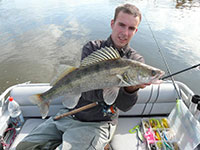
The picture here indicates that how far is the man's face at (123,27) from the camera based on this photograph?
2.59 m

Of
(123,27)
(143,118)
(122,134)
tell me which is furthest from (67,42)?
(122,134)

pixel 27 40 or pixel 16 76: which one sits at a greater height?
pixel 27 40

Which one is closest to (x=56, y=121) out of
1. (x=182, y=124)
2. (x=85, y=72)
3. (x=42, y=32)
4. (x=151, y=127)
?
(x=85, y=72)

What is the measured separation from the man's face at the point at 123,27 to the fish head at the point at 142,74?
0.92 metres

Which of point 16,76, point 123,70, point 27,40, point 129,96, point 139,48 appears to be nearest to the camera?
point 123,70

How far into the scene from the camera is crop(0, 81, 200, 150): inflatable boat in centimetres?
280

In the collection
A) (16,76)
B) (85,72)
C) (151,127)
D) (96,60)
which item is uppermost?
(96,60)

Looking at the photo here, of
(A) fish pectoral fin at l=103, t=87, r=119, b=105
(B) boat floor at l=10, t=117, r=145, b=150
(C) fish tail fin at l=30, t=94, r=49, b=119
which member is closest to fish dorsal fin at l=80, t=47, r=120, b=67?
(A) fish pectoral fin at l=103, t=87, r=119, b=105

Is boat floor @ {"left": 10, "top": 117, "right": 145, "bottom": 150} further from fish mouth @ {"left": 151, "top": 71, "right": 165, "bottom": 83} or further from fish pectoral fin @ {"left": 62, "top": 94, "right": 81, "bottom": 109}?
fish mouth @ {"left": 151, "top": 71, "right": 165, "bottom": 83}

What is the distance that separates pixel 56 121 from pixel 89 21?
12343mm

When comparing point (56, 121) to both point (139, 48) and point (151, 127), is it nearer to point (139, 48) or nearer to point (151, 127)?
point (151, 127)

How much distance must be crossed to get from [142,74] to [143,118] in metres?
1.98

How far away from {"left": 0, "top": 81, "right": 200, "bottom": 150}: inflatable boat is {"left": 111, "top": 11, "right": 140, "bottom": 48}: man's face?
143cm

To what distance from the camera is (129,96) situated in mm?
2293
